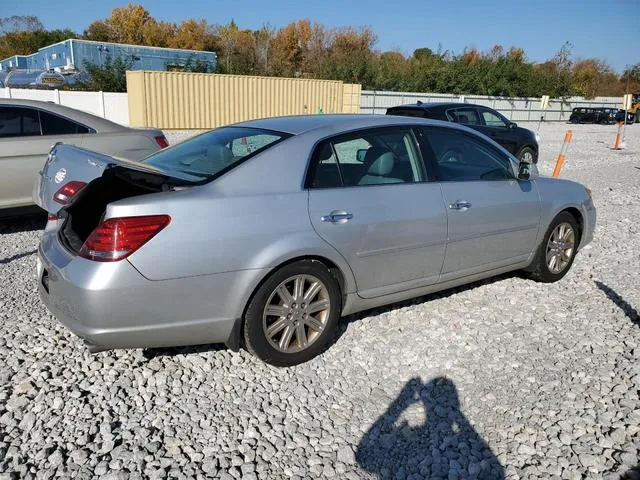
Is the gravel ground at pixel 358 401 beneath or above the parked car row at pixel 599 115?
beneath

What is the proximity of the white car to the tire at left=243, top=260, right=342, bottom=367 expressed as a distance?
357 cm

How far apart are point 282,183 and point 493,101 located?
1673 inches

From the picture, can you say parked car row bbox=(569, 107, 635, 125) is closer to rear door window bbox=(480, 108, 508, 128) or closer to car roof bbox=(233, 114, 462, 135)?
rear door window bbox=(480, 108, 508, 128)

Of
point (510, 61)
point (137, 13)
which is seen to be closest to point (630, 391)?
point (510, 61)

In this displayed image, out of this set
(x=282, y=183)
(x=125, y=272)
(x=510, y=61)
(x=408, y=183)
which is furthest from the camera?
(x=510, y=61)

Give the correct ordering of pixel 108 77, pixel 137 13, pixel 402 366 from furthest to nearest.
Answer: pixel 137 13
pixel 108 77
pixel 402 366

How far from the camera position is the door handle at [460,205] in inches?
160

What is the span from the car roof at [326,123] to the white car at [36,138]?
2785mm

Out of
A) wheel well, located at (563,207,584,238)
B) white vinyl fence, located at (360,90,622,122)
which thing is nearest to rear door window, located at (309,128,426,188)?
wheel well, located at (563,207,584,238)

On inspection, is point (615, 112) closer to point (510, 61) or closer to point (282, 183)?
point (510, 61)

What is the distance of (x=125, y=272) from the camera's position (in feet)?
9.27

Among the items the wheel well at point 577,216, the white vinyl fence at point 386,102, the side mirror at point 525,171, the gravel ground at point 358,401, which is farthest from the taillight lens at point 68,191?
the white vinyl fence at point 386,102

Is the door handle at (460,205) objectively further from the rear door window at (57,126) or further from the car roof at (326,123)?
the rear door window at (57,126)

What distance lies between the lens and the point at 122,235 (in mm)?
2822
